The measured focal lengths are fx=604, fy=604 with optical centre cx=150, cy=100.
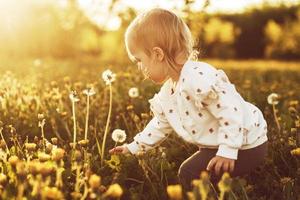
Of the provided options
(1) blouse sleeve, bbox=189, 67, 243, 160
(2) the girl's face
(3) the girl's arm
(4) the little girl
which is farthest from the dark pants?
(2) the girl's face

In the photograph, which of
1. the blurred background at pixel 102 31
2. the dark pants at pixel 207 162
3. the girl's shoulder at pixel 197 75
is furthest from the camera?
the blurred background at pixel 102 31

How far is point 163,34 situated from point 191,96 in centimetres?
34

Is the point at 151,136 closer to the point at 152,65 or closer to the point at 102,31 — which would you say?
the point at 152,65

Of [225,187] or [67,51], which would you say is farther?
[67,51]

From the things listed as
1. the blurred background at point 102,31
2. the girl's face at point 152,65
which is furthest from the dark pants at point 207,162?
the blurred background at point 102,31

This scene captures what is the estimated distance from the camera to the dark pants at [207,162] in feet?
9.78

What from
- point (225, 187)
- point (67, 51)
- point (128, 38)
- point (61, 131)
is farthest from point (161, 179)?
point (67, 51)

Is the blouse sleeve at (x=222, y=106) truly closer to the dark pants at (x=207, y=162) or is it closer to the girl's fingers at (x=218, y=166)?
the girl's fingers at (x=218, y=166)

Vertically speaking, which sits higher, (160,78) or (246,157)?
(160,78)

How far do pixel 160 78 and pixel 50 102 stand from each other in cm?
164

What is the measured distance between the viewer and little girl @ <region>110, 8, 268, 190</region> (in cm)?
287

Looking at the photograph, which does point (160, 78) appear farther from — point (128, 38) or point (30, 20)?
point (30, 20)

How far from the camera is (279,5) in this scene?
74.3 ft

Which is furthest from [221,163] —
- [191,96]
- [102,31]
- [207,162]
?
[102,31]
